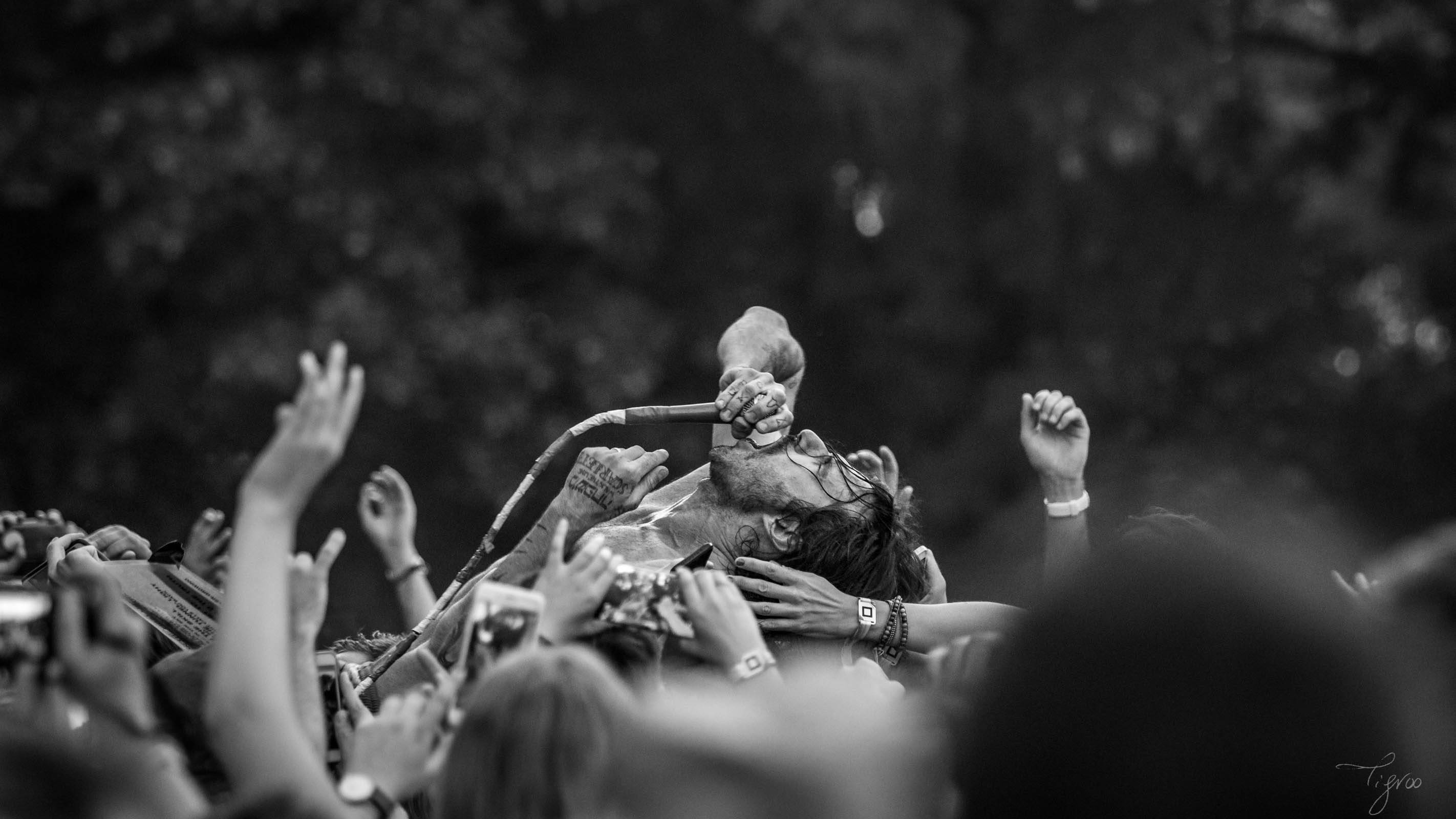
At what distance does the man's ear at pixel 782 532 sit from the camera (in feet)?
10.8

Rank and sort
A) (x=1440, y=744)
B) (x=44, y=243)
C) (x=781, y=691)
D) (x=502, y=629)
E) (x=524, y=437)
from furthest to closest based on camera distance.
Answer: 1. (x=44, y=243)
2. (x=524, y=437)
3. (x=502, y=629)
4. (x=781, y=691)
5. (x=1440, y=744)

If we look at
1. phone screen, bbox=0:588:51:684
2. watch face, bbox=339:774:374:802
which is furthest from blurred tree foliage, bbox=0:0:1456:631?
watch face, bbox=339:774:374:802

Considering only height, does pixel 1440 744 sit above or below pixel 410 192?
below

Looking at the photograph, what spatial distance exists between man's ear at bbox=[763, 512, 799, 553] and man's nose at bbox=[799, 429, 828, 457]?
Answer: 0.24 meters

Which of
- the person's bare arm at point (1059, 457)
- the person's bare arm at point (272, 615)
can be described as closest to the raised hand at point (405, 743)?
the person's bare arm at point (272, 615)

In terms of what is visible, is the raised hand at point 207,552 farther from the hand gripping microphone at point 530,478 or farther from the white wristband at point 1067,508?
the white wristband at point 1067,508

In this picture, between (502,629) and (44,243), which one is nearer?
(502,629)

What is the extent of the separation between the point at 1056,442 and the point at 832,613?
0.90 meters

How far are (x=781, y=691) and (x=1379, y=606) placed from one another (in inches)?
35.1

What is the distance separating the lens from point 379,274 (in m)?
9.02

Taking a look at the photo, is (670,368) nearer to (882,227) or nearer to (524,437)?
(524,437)

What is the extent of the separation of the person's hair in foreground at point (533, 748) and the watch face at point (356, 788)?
290 millimetres

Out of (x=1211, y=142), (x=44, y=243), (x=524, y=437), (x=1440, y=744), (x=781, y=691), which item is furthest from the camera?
(x=1211, y=142)

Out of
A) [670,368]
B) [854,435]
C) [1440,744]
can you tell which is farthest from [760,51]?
[1440,744]
